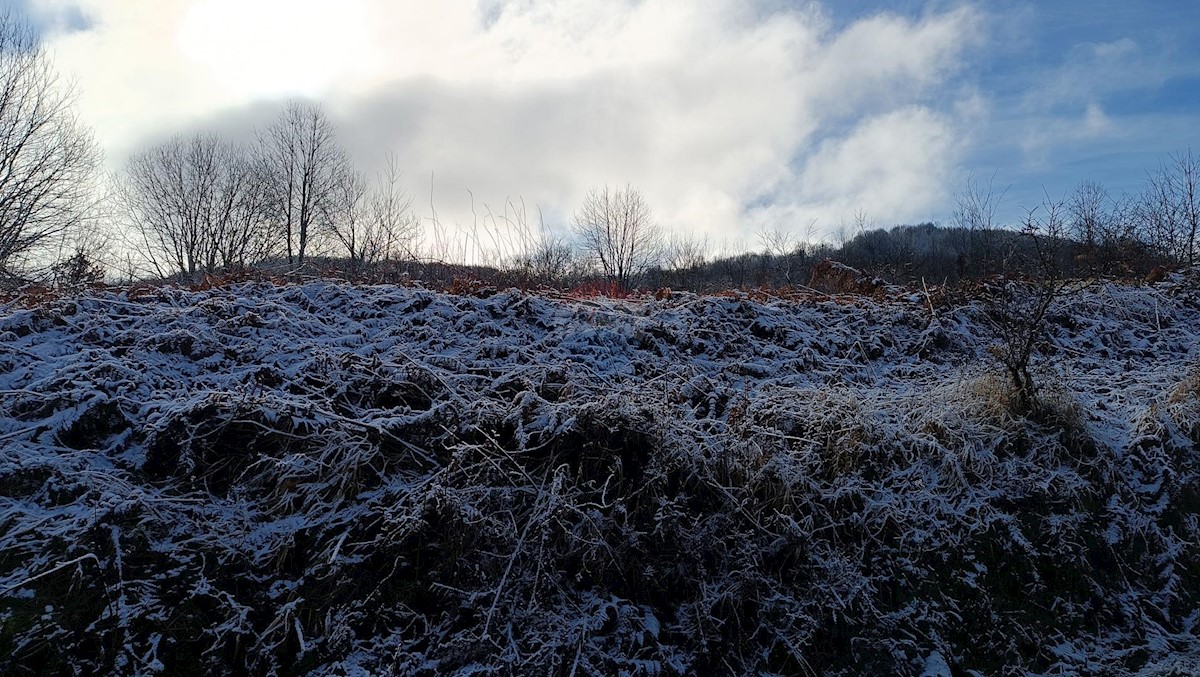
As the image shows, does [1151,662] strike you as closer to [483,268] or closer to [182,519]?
[182,519]

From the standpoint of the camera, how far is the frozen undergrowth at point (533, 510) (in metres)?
3.46

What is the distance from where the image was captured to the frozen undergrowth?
136 inches

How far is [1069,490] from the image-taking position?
16.8ft

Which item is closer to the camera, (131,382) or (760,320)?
(131,382)

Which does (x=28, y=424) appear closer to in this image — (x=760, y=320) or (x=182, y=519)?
(x=182, y=519)

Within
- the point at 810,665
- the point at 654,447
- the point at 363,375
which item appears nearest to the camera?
the point at 810,665

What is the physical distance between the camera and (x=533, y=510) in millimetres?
4008

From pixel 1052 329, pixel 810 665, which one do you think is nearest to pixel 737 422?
pixel 810 665

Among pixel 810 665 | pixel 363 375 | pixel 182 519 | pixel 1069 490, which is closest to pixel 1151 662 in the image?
pixel 1069 490

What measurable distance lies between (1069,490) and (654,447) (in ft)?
11.1

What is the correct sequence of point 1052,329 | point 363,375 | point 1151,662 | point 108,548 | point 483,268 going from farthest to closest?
point 483,268 → point 1052,329 → point 363,375 → point 1151,662 → point 108,548

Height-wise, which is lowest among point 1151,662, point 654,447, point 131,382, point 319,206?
point 1151,662

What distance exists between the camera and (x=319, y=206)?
108 feet

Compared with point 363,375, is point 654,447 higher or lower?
lower
